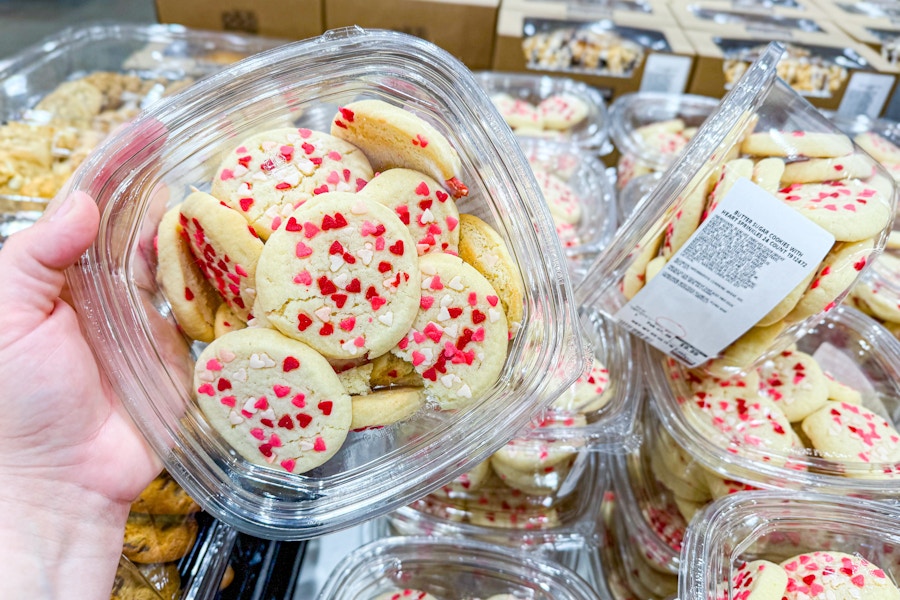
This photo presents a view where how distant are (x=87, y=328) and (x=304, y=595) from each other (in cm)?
63

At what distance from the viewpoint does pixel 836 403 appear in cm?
108

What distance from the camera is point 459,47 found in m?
2.10

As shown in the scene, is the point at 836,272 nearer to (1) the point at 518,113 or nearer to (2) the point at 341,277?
(2) the point at 341,277

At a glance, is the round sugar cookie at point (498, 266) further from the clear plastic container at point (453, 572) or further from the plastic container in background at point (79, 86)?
the plastic container in background at point (79, 86)

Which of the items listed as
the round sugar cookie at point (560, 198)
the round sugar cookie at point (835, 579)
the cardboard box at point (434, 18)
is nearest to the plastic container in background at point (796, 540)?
the round sugar cookie at point (835, 579)

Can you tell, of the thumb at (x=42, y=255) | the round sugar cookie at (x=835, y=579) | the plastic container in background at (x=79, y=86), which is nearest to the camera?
the thumb at (x=42, y=255)

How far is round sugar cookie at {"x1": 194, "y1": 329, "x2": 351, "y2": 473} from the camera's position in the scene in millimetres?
782

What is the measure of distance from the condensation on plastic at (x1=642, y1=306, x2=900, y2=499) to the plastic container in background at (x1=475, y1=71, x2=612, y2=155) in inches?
38.1

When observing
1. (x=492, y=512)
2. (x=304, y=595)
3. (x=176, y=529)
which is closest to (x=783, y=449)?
(x=492, y=512)

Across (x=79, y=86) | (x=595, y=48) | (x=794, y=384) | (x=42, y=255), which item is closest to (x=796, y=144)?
(x=794, y=384)

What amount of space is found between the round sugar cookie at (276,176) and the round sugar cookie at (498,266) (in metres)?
0.18

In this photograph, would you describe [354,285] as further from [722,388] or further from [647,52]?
[647,52]

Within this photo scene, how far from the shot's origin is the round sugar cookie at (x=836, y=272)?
86 cm

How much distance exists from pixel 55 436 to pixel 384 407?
A: 420mm
